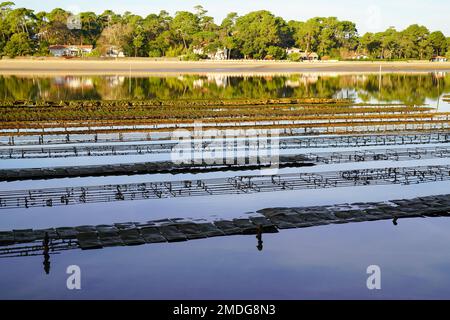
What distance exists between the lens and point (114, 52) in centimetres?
14800

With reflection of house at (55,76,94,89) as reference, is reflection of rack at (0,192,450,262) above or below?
below

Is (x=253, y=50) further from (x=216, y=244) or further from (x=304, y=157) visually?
(x=216, y=244)

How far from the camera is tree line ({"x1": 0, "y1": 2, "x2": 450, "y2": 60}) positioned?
470 ft

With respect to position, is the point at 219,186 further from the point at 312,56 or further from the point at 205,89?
the point at 312,56

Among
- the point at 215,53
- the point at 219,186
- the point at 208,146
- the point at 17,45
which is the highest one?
the point at 17,45

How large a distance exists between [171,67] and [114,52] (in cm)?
2422

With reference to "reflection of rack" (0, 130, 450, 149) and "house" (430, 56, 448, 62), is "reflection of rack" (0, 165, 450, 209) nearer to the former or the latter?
"reflection of rack" (0, 130, 450, 149)

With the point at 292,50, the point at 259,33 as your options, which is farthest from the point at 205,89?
the point at 292,50

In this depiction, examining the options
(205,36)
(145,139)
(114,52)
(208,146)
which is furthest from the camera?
(205,36)

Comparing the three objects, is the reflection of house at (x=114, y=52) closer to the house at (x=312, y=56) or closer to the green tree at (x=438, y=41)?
the house at (x=312, y=56)

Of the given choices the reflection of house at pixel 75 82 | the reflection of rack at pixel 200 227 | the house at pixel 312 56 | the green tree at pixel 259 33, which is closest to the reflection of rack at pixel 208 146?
the reflection of rack at pixel 200 227

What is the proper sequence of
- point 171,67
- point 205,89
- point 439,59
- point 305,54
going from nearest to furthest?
point 205,89
point 171,67
point 305,54
point 439,59

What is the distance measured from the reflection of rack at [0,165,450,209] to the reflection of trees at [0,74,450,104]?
4180cm

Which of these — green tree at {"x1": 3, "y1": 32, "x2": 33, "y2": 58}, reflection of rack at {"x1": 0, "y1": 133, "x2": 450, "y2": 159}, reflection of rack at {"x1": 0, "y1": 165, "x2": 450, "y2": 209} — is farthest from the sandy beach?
reflection of rack at {"x1": 0, "y1": 165, "x2": 450, "y2": 209}
